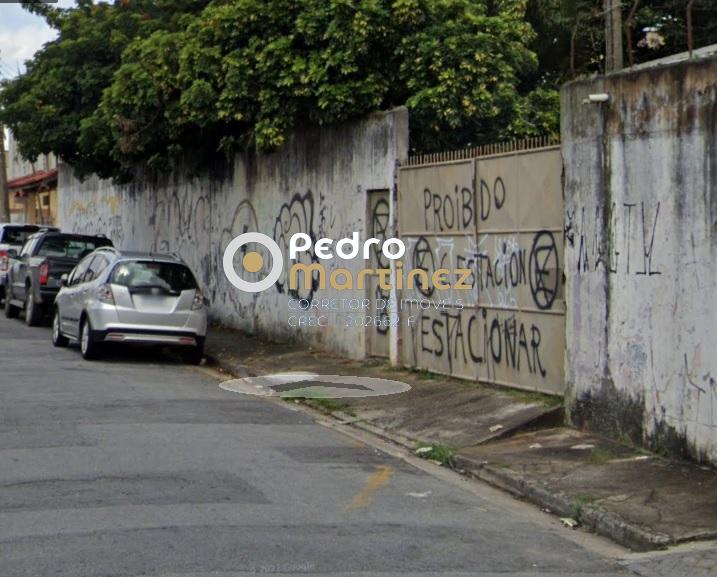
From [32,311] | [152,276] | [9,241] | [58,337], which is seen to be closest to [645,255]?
[152,276]

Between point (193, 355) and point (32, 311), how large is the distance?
18.6 ft

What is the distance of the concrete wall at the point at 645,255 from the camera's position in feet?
30.0

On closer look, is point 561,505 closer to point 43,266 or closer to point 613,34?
point 613,34

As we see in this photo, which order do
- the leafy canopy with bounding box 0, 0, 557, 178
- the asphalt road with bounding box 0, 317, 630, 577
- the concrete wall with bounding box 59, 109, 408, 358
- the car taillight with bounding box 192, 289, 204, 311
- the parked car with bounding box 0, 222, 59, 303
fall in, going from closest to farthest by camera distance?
1. the asphalt road with bounding box 0, 317, 630, 577
2. the leafy canopy with bounding box 0, 0, 557, 178
3. the concrete wall with bounding box 59, 109, 408, 358
4. the car taillight with bounding box 192, 289, 204, 311
5. the parked car with bounding box 0, 222, 59, 303

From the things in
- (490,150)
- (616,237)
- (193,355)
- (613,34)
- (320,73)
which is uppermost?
(320,73)

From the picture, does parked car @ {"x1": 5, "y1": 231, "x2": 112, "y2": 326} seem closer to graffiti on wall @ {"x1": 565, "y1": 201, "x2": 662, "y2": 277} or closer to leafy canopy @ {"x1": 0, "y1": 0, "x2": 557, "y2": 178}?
leafy canopy @ {"x1": 0, "y1": 0, "x2": 557, "y2": 178}

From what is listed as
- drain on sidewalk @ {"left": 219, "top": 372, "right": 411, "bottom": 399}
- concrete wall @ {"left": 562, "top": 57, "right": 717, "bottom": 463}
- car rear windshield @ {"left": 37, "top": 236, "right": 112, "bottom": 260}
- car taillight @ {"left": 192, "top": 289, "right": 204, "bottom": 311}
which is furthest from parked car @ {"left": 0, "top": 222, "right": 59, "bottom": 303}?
concrete wall @ {"left": 562, "top": 57, "right": 717, "bottom": 463}

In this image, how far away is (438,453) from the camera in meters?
10.3

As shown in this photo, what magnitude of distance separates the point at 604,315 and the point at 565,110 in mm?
2075

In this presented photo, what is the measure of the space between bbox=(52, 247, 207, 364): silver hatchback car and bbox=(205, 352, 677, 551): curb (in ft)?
18.5

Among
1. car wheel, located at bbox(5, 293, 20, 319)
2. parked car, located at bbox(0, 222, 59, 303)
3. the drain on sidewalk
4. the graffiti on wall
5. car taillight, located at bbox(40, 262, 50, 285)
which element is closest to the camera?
the graffiti on wall

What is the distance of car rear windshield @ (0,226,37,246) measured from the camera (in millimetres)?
25391

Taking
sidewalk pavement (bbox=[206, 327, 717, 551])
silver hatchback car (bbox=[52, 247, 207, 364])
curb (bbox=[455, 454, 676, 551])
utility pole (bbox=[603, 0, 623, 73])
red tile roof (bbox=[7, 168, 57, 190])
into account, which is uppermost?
red tile roof (bbox=[7, 168, 57, 190])

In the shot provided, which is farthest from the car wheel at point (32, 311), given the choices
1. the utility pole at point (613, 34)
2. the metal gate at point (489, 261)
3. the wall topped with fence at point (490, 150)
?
the utility pole at point (613, 34)
